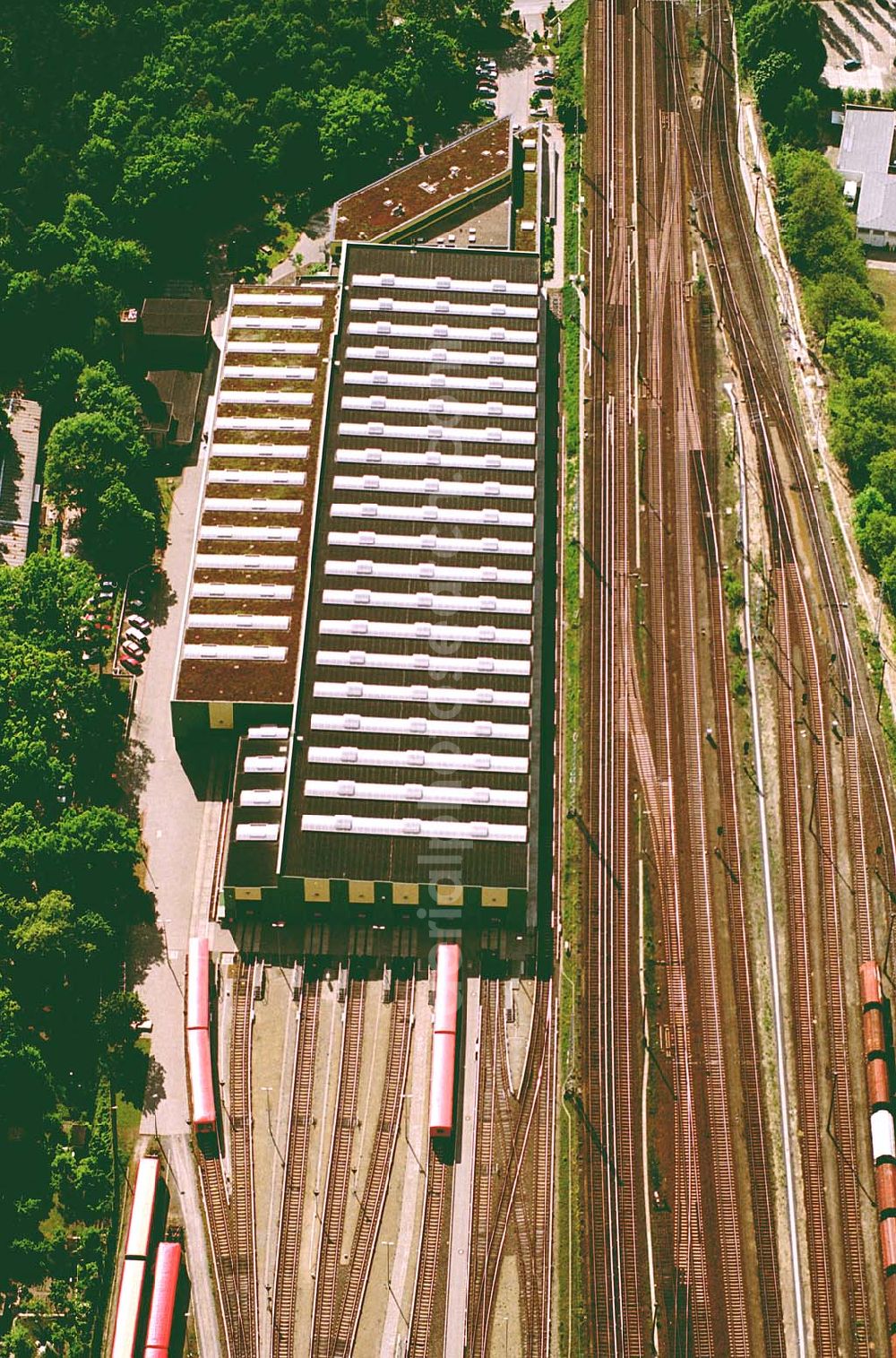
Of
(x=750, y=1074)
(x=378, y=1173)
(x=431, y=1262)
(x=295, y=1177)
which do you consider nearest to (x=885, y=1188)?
(x=750, y=1074)

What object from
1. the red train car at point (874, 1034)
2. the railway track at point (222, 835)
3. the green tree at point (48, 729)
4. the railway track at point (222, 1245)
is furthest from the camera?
the railway track at point (222, 835)

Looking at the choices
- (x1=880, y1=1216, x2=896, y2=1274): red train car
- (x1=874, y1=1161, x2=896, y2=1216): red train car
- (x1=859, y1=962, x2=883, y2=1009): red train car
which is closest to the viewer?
(x1=880, y1=1216, x2=896, y2=1274): red train car

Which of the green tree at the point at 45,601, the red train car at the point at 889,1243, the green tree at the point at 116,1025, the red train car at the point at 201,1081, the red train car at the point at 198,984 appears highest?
the green tree at the point at 45,601

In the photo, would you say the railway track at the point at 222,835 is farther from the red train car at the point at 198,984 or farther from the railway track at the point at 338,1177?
the railway track at the point at 338,1177

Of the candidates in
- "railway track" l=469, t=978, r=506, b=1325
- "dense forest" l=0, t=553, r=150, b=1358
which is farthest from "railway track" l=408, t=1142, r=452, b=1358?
"dense forest" l=0, t=553, r=150, b=1358

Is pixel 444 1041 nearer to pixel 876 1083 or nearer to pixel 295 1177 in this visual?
pixel 295 1177

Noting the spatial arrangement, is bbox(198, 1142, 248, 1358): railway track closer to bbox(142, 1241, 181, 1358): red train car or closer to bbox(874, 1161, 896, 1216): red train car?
bbox(142, 1241, 181, 1358): red train car

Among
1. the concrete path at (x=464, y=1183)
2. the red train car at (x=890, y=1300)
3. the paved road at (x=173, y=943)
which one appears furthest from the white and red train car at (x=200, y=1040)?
the red train car at (x=890, y=1300)
